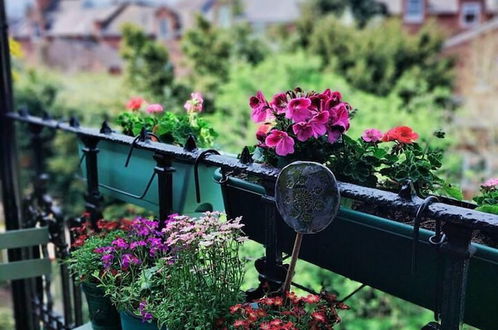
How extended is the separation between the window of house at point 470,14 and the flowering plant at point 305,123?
19.0m

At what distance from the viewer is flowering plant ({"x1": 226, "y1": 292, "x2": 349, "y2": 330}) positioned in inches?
41.7

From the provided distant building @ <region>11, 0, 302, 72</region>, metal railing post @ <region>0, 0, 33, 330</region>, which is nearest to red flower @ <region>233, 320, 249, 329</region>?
metal railing post @ <region>0, 0, 33, 330</region>

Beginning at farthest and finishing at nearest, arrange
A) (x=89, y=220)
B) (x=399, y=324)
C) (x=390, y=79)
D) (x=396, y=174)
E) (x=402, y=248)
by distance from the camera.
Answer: (x=390, y=79), (x=399, y=324), (x=89, y=220), (x=396, y=174), (x=402, y=248)

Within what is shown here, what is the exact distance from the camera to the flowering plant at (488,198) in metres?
1.00

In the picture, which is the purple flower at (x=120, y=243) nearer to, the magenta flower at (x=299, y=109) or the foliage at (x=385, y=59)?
the magenta flower at (x=299, y=109)

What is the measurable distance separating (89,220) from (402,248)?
136cm

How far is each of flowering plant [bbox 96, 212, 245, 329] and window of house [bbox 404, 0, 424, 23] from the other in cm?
1875

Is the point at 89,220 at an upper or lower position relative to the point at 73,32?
lower

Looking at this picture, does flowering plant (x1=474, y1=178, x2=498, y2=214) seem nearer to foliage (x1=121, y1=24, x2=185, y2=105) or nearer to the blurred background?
the blurred background

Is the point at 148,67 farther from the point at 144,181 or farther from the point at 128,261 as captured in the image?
the point at 128,261

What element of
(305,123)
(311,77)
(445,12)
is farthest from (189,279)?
(445,12)

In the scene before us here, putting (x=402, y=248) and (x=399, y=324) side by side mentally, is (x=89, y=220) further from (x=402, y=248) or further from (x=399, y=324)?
(x=399, y=324)

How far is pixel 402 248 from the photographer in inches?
39.8

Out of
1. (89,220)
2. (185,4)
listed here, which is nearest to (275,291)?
(89,220)
